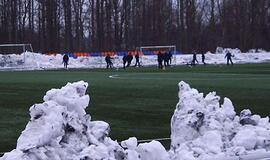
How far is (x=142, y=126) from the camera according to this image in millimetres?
13492

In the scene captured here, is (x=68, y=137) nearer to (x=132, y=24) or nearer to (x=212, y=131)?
(x=212, y=131)

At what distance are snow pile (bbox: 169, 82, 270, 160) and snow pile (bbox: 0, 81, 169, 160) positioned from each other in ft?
2.86

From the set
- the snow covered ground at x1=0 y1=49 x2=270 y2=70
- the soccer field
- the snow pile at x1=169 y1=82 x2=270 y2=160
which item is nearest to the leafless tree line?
the snow covered ground at x1=0 y1=49 x2=270 y2=70

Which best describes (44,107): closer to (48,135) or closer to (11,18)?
(48,135)

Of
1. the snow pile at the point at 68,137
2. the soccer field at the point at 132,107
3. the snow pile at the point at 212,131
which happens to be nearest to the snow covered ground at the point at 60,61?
the soccer field at the point at 132,107

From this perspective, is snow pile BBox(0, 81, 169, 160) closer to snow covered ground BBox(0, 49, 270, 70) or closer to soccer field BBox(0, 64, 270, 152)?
soccer field BBox(0, 64, 270, 152)

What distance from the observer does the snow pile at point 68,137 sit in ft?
19.2

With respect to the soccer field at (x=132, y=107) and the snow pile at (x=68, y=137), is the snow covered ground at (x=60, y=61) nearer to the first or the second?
the soccer field at (x=132, y=107)

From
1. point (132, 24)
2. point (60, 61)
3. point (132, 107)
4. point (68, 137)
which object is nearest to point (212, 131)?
point (68, 137)

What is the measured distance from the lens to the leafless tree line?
294 feet

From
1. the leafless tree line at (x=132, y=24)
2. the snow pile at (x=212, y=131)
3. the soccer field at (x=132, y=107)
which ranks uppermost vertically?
the leafless tree line at (x=132, y=24)

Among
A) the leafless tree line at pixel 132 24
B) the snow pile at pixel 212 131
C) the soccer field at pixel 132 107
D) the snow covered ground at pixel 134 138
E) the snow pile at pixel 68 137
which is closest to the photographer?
the snow pile at pixel 68 137

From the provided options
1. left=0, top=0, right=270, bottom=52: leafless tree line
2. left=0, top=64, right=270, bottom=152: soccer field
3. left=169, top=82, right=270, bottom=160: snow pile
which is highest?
left=0, top=0, right=270, bottom=52: leafless tree line

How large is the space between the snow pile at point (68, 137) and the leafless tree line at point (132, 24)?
81.0 meters
